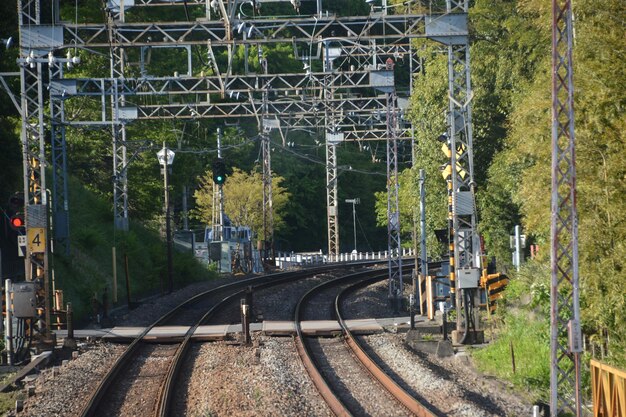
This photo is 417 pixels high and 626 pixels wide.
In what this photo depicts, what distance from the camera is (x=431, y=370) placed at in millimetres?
19406

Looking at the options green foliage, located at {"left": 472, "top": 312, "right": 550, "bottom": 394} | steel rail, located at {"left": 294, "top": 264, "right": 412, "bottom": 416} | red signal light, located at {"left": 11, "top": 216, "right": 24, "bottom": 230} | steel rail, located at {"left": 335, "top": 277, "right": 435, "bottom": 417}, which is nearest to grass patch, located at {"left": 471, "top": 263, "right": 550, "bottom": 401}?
green foliage, located at {"left": 472, "top": 312, "right": 550, "bottom": 394}

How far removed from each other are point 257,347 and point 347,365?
9.92ft

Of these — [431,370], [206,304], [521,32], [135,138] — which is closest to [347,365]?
[431,370]

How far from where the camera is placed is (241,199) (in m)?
73.6

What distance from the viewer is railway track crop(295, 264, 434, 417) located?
15.7m

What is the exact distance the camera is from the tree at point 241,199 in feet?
240

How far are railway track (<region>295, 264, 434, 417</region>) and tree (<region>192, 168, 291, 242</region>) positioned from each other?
4388 cm

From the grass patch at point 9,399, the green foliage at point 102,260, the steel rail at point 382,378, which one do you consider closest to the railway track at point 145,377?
the grass patch at point 9,399

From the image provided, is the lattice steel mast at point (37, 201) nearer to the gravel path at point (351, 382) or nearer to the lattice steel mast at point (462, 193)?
the gravel path at point (351, 382)

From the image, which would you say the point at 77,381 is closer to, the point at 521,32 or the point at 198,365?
the point at 198,365

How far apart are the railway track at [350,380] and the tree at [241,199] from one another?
43.9 metres

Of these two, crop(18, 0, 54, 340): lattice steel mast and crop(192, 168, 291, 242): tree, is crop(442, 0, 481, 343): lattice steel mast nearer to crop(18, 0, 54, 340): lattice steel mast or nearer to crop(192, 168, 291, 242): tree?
crop(18, 0, 54, 340): lattice steel mast

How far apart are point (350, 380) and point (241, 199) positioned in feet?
181

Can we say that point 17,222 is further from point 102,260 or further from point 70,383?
point 102,260
